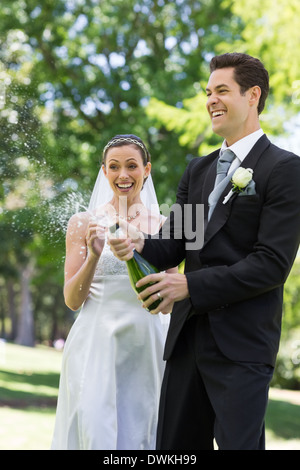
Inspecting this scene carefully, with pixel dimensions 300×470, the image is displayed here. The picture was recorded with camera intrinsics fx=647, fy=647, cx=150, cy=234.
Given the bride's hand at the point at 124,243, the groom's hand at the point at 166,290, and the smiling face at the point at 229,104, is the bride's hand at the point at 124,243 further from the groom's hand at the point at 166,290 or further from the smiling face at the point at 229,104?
the smiling face at the point at 229,104

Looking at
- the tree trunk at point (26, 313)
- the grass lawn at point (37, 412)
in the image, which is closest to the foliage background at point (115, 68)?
the grass lawn at point (37, 412)

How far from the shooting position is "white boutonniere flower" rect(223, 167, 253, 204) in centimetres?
269

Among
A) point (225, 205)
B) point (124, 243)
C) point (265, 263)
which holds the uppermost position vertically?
point (225, 205)

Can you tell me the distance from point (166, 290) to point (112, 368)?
1116 mm

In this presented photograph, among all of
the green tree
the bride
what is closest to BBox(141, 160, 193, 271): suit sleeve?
the bride

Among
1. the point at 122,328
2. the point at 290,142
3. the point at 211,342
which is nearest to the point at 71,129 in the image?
the point at 290,142

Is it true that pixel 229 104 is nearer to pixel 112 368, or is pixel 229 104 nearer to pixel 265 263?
pixel 265 263

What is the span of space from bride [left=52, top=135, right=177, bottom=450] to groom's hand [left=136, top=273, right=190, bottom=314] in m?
0.80

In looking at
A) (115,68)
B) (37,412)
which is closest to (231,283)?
(37,412)

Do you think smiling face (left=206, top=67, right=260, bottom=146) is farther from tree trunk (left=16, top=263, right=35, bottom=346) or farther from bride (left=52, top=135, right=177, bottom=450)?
tree trunk (left=16, top=263, right=35, bottom=346)

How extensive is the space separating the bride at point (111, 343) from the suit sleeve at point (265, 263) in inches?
37.5

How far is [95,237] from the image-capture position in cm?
325

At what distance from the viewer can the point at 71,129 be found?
15.4m

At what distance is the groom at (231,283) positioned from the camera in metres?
2.64
